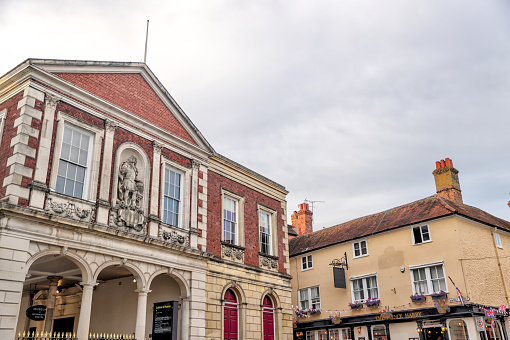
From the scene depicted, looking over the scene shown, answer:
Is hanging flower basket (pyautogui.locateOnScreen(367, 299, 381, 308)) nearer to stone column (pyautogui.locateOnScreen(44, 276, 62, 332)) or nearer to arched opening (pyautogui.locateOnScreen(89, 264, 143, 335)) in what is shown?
arched opening (pyautogui.locateOnScreen(89, 264, 143, 335))

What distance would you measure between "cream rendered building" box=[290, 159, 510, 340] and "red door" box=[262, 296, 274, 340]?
7.18m

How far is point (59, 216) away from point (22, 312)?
31.8 ft

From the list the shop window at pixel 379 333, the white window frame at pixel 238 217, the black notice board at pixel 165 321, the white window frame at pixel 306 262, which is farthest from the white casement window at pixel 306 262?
the black notice board at pixel 165 321

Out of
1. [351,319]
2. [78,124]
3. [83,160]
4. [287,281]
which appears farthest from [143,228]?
[351,319]

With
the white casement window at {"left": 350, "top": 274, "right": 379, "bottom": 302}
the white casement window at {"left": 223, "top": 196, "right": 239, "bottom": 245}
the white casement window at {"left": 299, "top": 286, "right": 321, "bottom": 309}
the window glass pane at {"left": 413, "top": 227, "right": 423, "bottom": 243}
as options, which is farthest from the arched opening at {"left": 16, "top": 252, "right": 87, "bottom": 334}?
the window glass pane at {"left": 413, "top": 227, "right": 423, "bottom": 243}

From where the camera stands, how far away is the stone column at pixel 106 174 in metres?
13.9

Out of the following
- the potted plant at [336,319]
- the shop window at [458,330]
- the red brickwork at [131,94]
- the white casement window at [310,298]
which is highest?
the red brickwork at [131,94]

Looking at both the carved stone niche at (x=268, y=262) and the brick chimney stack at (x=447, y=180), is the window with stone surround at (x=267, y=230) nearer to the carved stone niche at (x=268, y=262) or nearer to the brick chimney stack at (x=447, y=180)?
the carved stone niche at (x=268, y=262)

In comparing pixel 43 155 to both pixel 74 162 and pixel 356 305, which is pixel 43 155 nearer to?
pixel 74 162

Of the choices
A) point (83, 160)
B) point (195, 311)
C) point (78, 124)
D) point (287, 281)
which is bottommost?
point (195, 311)

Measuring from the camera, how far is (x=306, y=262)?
30547 mm

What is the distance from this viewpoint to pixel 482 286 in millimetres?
22078

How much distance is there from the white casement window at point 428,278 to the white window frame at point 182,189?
43.8ft

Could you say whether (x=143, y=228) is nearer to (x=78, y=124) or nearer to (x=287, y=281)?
(x=78, y=124)
